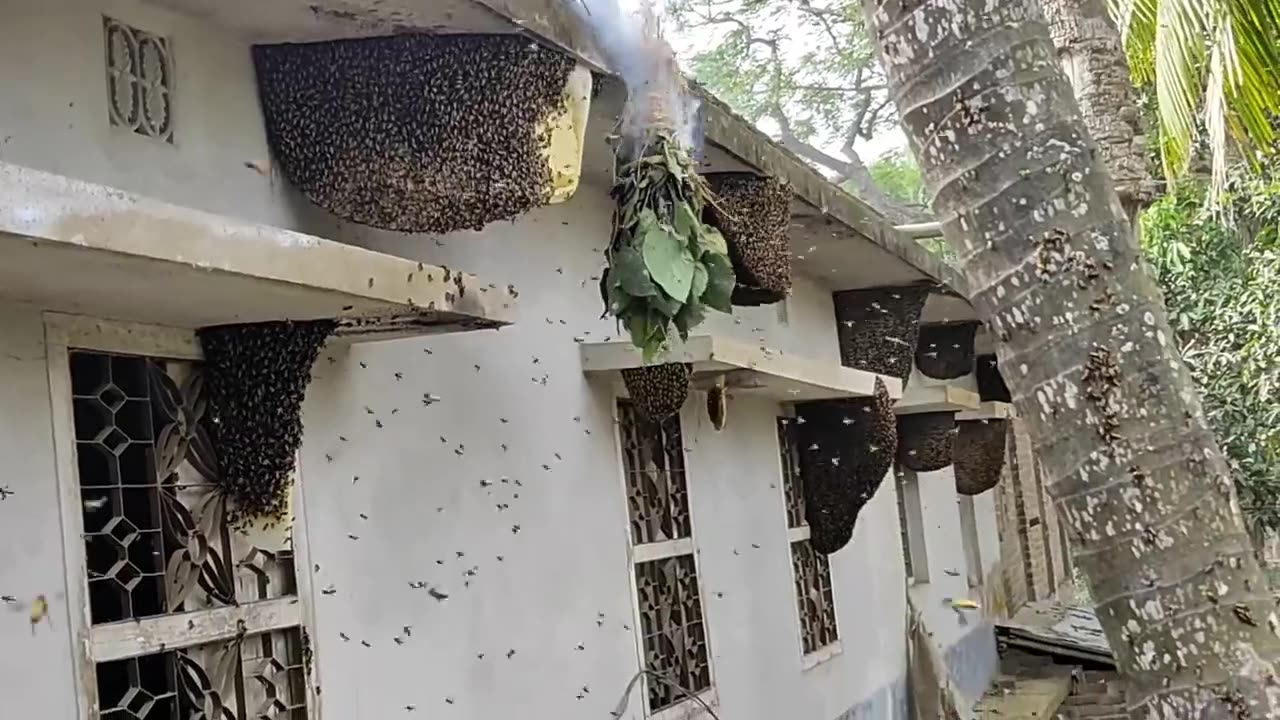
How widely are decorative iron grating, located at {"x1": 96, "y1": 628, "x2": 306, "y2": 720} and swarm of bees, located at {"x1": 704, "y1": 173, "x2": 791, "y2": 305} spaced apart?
240 cm

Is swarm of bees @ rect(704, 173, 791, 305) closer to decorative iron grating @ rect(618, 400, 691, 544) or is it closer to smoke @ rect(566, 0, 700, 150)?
decorative iron grating @ rect(618, 400, 691, 544)

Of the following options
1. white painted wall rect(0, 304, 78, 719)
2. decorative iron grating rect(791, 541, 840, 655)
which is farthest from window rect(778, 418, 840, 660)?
white painted wall rect(0, 304, 78, 719)

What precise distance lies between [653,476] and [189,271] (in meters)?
3.81

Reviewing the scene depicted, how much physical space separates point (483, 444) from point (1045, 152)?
2.48m

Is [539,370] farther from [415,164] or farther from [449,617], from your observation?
[415,164]

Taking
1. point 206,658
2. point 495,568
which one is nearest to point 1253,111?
point 495,568

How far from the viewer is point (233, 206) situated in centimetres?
356

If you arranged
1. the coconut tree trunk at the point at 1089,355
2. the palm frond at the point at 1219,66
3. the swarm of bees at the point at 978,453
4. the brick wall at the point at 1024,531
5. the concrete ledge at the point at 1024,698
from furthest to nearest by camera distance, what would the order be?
the brick wall at the point at 1024,531
the swarm of bees at the point at 978,453
the concrete ledge at the point at 1024,698
the palm frond at the point at 1219,66
the coconut tree trunk at the point at 1089,355

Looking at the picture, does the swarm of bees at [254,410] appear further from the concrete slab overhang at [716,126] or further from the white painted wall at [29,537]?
the concrete slab overhang at [716,126]

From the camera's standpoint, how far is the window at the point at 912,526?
11169 mm

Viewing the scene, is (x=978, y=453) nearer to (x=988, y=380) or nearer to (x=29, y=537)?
(x=988, y=380)

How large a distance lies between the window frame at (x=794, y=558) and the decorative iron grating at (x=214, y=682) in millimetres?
4593

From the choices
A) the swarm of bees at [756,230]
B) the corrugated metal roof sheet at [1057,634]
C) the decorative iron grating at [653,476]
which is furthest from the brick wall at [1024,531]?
the swarm of bees at [756,230]

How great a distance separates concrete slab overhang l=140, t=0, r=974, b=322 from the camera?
3.39 meters
